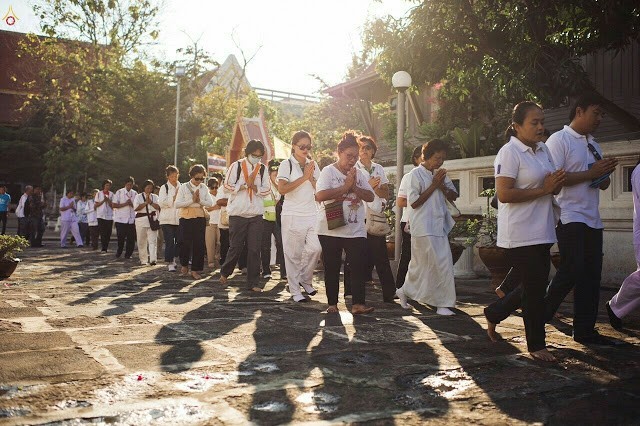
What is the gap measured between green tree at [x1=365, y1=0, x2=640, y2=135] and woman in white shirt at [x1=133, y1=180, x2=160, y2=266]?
18.1ft

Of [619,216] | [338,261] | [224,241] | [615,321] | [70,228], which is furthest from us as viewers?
[70,228]

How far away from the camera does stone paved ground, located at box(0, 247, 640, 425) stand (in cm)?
327

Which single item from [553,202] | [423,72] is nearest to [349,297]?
[553,202]

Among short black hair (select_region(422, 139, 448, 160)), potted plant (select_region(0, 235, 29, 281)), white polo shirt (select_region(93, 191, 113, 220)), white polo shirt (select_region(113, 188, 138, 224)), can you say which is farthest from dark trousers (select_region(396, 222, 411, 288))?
white polo shirt (select_region(93, 191, 113, 220))

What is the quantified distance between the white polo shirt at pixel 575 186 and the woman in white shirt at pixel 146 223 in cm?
996

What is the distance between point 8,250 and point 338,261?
4.87 meters

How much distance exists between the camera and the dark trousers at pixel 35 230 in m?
21.5

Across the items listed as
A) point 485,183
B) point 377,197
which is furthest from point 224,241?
point 377,197

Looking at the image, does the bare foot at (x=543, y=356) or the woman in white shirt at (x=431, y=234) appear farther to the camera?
the woman in white shirt at (x=431, y=234)

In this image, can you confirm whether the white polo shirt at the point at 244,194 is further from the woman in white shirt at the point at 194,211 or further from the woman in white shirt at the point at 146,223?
the woman in white shirt at the point at 146,223

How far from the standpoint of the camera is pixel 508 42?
10570 mm

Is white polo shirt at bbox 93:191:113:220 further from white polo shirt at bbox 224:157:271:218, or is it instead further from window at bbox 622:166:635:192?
window at bbox 622:166:635:192

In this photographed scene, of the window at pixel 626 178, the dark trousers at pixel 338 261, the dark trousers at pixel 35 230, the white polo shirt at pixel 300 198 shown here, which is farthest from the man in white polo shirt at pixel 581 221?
the dark trousers at pixel 35 230

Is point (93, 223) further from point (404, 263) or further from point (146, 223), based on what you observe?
point (404, 263)
